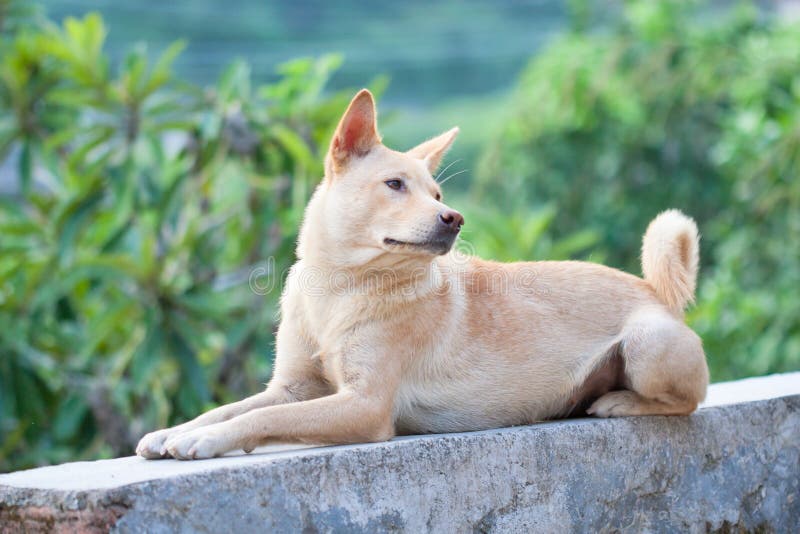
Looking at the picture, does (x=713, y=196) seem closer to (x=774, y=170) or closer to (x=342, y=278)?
(x=774, y=170)

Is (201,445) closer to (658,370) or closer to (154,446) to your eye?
(154,446)

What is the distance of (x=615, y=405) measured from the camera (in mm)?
3625

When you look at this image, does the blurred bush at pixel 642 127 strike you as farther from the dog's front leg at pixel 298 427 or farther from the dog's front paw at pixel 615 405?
the dog's front leg at pixel 298 427

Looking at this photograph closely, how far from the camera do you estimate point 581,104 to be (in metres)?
10.2

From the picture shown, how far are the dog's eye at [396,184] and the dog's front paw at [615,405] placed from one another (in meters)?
1.09

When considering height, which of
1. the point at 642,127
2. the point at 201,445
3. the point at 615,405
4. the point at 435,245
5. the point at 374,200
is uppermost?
the point at 374,200

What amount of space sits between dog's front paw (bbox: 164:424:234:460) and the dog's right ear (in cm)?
107

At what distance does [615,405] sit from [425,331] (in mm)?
788

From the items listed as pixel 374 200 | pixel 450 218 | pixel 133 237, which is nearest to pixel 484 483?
pixel 450 218

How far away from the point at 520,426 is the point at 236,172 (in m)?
3.51

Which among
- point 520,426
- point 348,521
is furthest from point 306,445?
point 520,426

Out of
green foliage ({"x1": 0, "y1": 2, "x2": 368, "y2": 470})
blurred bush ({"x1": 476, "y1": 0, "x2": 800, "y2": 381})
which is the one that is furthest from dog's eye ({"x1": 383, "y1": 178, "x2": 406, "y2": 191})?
blurred bush ({"x1": 476, "y1": 0, "x2": 800, "y2": 381})

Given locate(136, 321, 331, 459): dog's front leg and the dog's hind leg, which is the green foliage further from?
the dog's hind leg

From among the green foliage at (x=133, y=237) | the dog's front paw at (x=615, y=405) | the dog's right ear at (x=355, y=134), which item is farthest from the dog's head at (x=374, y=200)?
the green foliage at (x=133, y=237)
